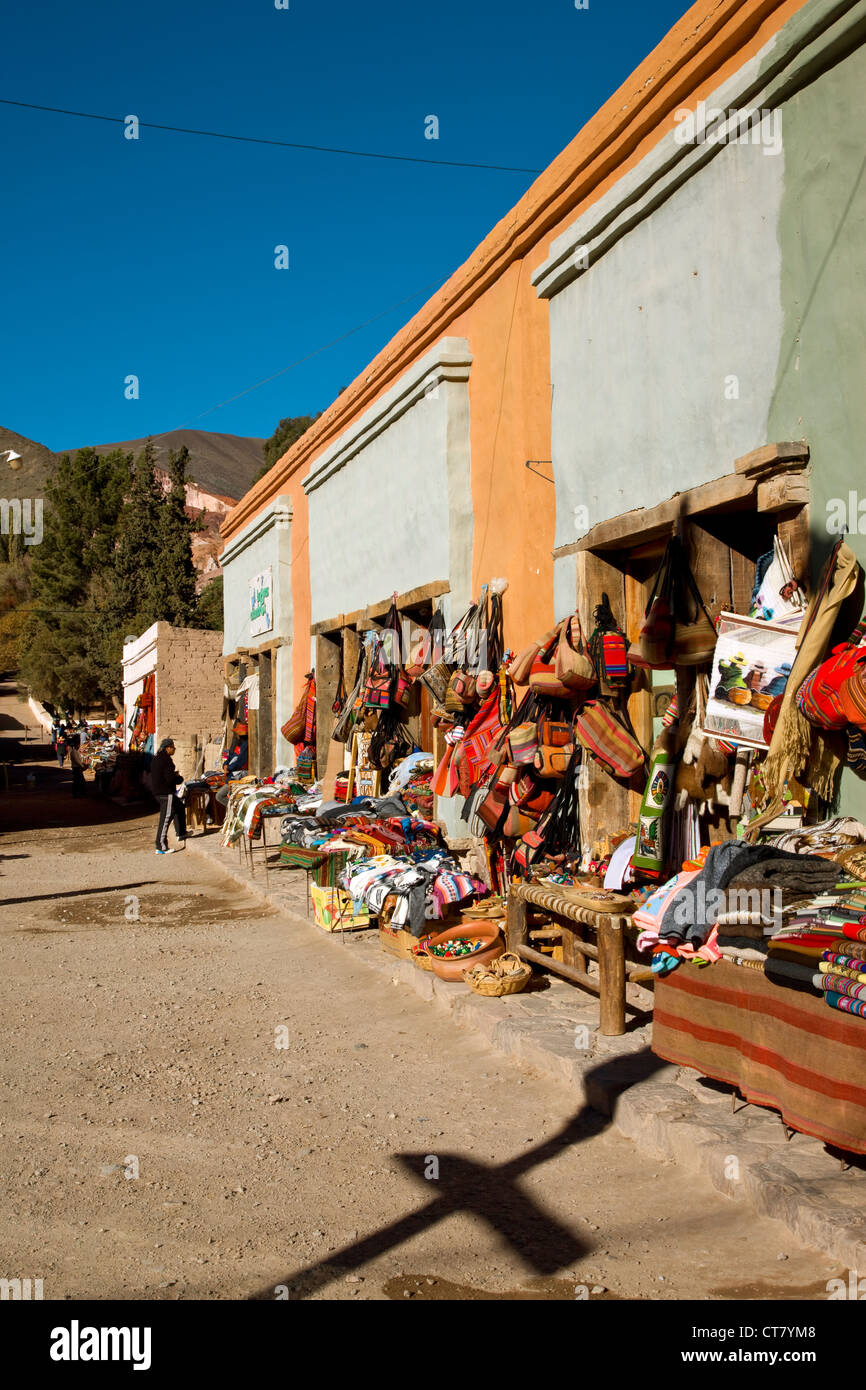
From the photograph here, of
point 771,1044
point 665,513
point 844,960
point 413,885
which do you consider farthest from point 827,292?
point 413,885

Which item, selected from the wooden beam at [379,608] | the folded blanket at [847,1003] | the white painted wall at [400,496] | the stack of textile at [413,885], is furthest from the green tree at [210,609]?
the folded blanket at [847,1003]

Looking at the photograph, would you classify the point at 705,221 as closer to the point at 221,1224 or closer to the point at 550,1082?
the point at 550,1082

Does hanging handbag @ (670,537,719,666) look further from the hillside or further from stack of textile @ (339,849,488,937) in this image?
the hillside

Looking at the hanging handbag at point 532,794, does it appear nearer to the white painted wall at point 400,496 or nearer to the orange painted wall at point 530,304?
the orange painted wall at point 530,304

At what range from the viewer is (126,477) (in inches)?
1972

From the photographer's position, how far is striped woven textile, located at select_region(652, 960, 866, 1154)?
3.34 metres

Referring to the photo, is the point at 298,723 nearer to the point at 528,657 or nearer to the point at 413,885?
the point at 413,885

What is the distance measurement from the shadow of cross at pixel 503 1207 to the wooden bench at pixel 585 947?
1.58 feet

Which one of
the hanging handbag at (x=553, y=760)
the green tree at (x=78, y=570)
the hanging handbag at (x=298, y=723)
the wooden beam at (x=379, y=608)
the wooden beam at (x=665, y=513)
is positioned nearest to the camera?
the wooden beam at (x=665, y=513)

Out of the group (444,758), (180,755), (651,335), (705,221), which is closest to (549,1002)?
(444,758)

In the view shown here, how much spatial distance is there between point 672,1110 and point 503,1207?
0.84m

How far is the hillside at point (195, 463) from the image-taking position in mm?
112750

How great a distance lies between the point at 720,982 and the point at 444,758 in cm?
481

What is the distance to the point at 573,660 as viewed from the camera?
21.0ft
